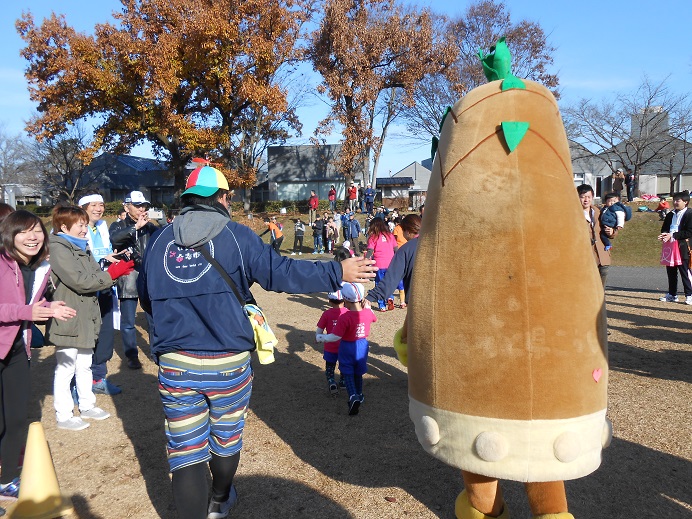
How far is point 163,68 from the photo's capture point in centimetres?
2444

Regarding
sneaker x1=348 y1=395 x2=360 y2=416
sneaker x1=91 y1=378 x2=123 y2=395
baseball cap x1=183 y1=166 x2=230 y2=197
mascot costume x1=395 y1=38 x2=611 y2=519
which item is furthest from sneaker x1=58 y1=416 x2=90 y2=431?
mascot costume x1=395 y1=38 x2=611 y2=519

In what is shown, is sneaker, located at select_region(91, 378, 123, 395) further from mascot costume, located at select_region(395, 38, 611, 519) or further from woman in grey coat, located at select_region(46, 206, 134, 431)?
mascot costume, located at select_region(395, 38, 611, 519)

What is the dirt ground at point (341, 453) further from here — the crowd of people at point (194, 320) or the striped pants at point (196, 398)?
the striped pants at point (196, 398)

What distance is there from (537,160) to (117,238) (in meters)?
5.03

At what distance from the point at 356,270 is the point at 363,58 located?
2782 centimetres

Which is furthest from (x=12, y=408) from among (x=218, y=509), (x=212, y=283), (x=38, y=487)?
(x=212, y=283)

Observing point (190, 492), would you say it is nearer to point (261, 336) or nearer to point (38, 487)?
point (261, 336)

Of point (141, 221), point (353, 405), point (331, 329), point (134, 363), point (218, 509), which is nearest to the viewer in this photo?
point (218, 509)

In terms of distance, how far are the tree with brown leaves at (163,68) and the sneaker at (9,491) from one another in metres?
23.6

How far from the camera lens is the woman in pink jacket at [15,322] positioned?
135 inches

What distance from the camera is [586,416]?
8.36 ft

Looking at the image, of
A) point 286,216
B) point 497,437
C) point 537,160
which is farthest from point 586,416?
point 286,216

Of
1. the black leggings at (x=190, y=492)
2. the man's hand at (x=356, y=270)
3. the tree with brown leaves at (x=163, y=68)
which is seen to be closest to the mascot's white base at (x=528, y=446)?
the man's hand at (x=356, y=270)

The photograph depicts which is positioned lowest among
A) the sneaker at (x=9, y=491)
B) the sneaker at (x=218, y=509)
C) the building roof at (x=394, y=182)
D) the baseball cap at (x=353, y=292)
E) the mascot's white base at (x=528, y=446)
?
the sneaker at (x=218, y=509)
